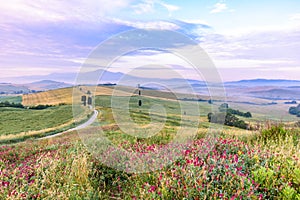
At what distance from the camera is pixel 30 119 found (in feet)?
167

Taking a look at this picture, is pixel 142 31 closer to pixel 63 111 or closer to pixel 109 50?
pixel 109 50

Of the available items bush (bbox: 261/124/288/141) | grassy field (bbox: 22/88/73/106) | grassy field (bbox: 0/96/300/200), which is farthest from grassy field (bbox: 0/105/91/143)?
grassy field (bbox: 0/96/300/200)

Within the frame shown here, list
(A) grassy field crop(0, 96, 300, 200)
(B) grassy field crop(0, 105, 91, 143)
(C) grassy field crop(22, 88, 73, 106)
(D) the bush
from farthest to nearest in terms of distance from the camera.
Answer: (C) grassy field crop(22, 88, 73, 106) < (B) grassy field crop(0, 105, 91, 143) < (D) the bush < (A) grassy field crop(0, 96, 300, 200)

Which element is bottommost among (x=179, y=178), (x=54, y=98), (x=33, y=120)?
(x=33, y=120)

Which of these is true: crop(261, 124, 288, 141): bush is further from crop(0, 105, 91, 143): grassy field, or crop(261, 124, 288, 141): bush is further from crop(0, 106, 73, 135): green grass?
crop(0, 106, 73, 135): green grass

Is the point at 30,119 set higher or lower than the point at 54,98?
lower

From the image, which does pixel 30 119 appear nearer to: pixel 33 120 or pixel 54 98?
pixel 33 120

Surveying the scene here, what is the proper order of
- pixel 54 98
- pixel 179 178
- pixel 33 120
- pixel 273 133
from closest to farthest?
1. pixel 179 178
2. pixel 273 133
3. pixel 33 120
4. pixel 54 98

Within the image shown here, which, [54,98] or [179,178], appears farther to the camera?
[54,98]

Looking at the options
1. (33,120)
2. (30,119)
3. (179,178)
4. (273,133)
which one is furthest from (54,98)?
(179,178)

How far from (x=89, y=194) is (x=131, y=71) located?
3231mm

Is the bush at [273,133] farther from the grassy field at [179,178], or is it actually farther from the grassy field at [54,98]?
the grassy field at [54,98]

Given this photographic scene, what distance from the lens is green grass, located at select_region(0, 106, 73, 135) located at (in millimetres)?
43812

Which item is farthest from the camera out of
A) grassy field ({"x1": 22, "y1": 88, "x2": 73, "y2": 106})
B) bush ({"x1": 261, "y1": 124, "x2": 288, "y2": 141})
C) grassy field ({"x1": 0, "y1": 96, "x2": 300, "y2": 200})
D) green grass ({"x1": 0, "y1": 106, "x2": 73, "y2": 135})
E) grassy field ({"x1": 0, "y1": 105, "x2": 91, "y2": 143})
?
grassy field ({"x1": 22, "y1": 88, "x2": 73, "y2": 106})
